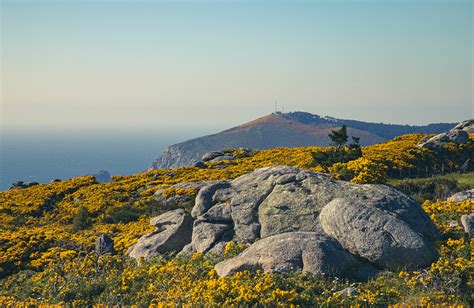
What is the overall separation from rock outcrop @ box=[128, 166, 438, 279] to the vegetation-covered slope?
2.30ft

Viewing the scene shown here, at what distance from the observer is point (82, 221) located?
28.2 metres

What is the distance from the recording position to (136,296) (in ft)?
40.1

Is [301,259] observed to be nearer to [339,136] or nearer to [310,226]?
[310,226]

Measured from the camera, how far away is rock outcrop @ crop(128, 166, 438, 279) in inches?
502

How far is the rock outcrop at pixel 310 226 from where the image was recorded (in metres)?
12.7

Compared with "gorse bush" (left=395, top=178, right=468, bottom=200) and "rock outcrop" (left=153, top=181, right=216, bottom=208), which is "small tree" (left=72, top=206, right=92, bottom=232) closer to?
"rock outcrop" (left=153, top=181, right=216, bottom=208)

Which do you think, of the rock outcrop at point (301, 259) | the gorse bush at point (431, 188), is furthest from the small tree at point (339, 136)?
the rock outcrop at point (301, 259)

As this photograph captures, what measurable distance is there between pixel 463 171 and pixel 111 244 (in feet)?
84.7

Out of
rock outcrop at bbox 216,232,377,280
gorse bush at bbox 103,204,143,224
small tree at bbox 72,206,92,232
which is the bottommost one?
small tree at bbox 72,206,92,232

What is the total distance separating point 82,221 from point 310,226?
61.4 ft

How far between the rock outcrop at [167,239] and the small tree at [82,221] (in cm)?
964

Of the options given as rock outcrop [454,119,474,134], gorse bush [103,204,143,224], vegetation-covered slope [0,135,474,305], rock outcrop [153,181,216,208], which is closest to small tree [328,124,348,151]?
vegetation-covered slope [0,135,474,305]

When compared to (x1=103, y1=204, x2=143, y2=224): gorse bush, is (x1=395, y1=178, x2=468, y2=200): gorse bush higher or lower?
higher

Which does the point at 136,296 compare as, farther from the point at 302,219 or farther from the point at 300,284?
the point at 302,219
